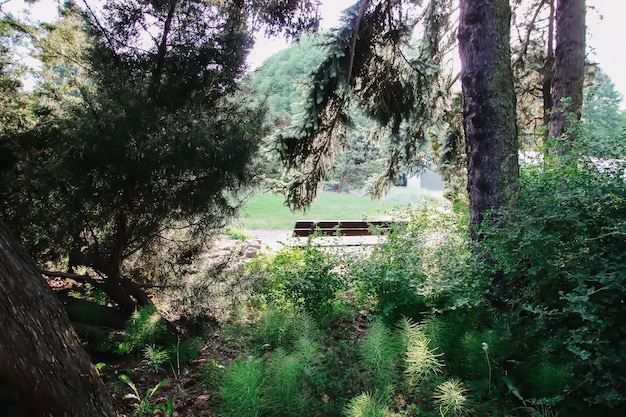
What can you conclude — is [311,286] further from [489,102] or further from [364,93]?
[364,93]

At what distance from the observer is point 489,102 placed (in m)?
3.99

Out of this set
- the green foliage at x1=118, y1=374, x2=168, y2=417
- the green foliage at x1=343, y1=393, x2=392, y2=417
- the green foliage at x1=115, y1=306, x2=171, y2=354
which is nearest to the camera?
the green foliage at x1=343, y1=393, x2=392, y2=417

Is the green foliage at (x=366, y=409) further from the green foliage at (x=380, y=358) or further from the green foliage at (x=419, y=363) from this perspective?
the green foliage at (x=419, y=363)

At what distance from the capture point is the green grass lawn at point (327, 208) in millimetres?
16219

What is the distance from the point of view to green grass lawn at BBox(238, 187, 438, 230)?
53.2 feet

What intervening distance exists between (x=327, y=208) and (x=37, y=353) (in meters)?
20.6

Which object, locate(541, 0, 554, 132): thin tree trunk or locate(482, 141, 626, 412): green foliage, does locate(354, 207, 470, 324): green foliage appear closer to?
locate(482, 141, 626, 412): green foliage

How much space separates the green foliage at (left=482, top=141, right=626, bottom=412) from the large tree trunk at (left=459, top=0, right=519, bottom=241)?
0.69m

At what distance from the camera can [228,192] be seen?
12.1 feet

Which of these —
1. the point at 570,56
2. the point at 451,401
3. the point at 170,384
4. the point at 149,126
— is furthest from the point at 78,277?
the point at 570,56

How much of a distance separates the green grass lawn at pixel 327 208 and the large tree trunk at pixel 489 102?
35.8 feet

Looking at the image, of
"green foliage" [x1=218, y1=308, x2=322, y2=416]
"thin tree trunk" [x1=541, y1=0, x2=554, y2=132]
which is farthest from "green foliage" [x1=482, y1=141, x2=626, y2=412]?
"thin tree trunk" [x1=541, y1=0, x2=554, y2=132]

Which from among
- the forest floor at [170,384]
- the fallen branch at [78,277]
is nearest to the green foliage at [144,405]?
the forest floor at [170,384]

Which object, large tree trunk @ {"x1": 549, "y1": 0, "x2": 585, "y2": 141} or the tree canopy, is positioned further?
large tree trunk @ {"x1": 549, "y1": 0, "x2": 585, "y2": 141}
